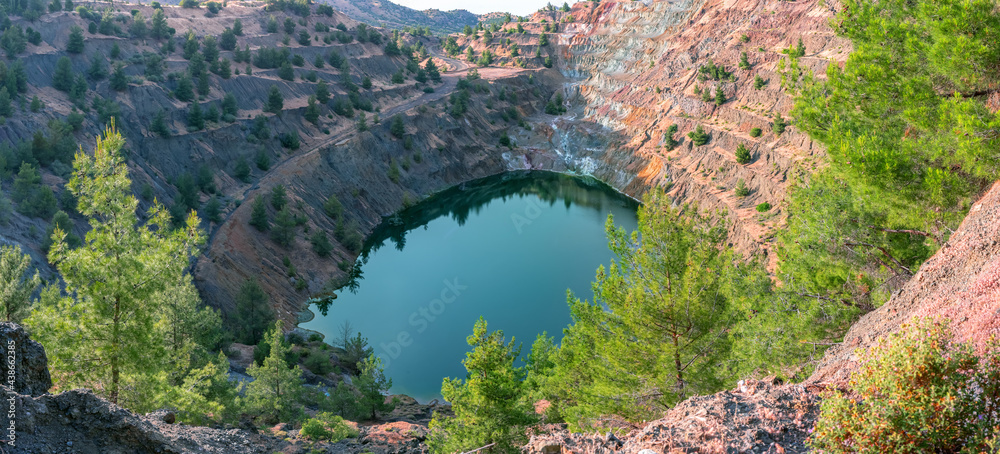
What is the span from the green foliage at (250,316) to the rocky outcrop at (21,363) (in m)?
29.4

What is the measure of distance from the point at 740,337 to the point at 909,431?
10666 mm

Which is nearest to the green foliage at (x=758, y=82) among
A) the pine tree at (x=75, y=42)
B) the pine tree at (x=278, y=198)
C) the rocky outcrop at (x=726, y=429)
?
the pine tree at (x=278, y=198)

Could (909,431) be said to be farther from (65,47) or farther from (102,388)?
(65,47)

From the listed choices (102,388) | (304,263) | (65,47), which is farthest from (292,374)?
(65,47)

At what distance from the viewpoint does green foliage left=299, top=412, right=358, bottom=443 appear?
71.2ft

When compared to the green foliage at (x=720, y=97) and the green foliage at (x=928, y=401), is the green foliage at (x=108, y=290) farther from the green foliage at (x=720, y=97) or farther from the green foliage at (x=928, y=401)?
the green foliage at (x=720, y=97)

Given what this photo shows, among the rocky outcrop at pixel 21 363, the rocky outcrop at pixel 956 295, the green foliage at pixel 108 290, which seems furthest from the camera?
the green foliage at pixel 108 290

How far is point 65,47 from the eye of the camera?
58094 millimetres

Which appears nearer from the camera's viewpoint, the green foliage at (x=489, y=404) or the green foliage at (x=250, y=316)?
the green foliage at (x=489, y=404)

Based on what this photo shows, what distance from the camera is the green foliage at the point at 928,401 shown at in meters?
6.59

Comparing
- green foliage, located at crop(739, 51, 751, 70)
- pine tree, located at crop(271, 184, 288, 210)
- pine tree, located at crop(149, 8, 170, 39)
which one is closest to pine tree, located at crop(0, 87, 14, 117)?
pine tree, located at crop(271, 184, 288, 210)

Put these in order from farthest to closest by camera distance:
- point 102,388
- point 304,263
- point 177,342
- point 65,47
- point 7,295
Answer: point 65,47 < point 304,263 < point 177,342 < point 7,295 < point 102,388

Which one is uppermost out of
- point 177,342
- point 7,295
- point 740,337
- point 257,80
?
point 257,80

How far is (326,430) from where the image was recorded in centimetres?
2275
